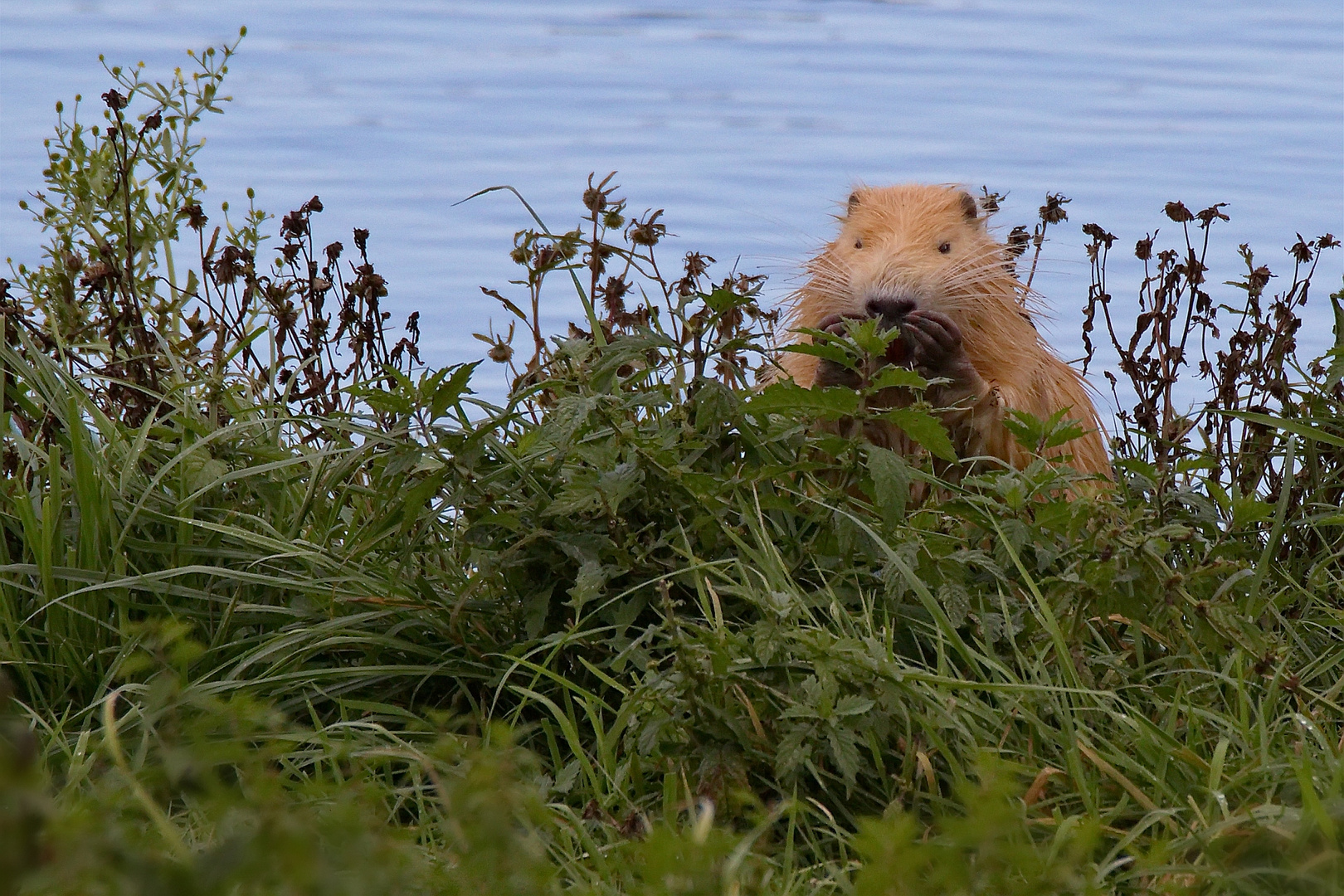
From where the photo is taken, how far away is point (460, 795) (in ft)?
5.28

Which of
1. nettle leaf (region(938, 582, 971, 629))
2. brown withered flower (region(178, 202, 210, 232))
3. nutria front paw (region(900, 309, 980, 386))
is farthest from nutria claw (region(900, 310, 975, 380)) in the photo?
brown withered flower (region(178, 202, 210, 232))

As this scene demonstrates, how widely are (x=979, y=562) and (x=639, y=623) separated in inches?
28.8

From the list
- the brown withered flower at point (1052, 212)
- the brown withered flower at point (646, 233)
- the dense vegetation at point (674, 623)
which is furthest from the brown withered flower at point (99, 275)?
the brown withered flower at point (1052, 212)

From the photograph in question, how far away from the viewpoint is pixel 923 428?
2.93m

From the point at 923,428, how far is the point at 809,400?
0.23 m

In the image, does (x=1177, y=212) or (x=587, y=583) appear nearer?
(x=587, y=583)

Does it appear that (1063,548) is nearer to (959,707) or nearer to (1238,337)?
(959,707)

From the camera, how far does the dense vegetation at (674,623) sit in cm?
245

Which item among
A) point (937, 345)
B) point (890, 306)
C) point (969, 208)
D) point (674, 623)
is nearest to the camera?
point (674, 623)

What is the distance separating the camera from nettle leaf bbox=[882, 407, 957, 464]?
2.91 metres

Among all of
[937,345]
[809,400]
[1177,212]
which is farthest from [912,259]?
[809,400]

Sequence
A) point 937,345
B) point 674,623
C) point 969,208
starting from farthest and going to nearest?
point 969,208
point 937,345
point 674,623

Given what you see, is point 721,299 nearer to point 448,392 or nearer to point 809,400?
point 809,400

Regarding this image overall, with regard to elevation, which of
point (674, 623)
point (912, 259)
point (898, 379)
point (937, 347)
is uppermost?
point (912, 259)
